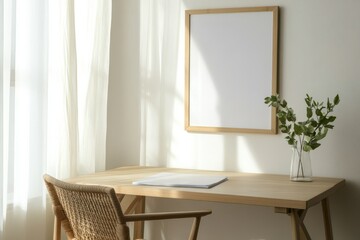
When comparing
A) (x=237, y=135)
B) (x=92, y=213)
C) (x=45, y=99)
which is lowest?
(x=92, y=213)

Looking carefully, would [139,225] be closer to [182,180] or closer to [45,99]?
[182,180]

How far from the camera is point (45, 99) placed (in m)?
3.37

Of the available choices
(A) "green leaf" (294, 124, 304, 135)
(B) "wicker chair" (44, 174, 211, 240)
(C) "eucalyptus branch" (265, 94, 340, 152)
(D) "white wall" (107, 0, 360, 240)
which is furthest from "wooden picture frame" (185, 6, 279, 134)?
(B) "wicker chair" (44, 174, 211, 240)

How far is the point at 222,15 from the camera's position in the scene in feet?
11.9

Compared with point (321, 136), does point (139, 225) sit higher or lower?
lower

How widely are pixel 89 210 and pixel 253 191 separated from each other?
0.74m

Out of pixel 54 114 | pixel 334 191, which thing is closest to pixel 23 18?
pixel 54 114

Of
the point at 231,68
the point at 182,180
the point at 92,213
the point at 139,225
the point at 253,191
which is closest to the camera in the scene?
the point at 92,213

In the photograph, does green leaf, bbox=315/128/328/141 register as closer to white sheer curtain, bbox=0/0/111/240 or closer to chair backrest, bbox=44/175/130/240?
chair backrest, bbox=44/175/130/240

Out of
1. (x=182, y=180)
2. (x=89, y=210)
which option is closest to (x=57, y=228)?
(x=89, y=210)

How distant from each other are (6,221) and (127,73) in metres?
1.20

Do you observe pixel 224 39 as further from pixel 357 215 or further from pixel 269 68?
pixel 357 215

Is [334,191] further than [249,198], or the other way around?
[334,191]

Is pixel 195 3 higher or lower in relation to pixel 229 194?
higher
